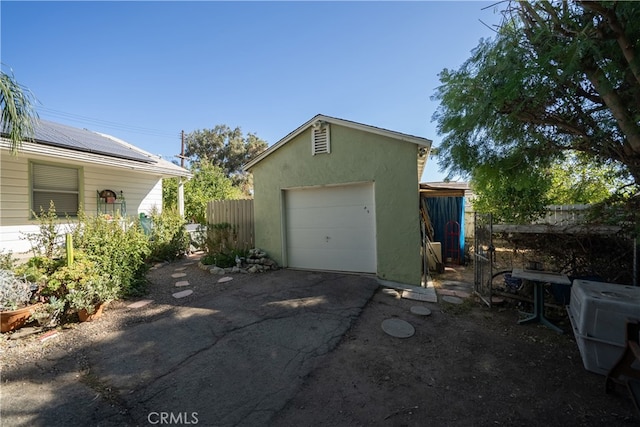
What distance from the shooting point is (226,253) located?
7.67 metres

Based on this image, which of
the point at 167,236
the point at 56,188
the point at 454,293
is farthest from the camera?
the point at 167,236

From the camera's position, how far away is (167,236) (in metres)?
8.46

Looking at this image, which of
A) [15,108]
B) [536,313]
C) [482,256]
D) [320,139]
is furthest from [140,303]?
[536,313]

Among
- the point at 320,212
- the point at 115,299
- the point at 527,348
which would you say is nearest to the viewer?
the point at 527,348

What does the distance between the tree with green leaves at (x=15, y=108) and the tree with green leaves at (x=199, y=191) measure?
981 cm

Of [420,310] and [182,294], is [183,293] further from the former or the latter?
[420,310]

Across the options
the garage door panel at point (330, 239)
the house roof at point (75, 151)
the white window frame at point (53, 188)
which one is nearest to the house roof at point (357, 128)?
the garage door panel at point (330, 239)

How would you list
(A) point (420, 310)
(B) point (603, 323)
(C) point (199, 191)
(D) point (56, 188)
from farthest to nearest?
1. (C) point (199, 191)
2. (D) point (56, 188)
3. (A) point (420, 310)
4. (B) point (603, 323)

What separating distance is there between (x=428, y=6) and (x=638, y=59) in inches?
143

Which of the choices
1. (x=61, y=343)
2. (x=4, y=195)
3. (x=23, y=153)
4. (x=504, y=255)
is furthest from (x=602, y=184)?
(x=4, y=195)

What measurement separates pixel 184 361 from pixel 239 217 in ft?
18.5

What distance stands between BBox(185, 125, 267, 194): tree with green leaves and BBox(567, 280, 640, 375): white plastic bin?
86.3ft

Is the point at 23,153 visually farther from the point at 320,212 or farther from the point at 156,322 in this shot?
the point at 320,212

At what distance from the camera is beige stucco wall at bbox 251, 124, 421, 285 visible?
570cm
